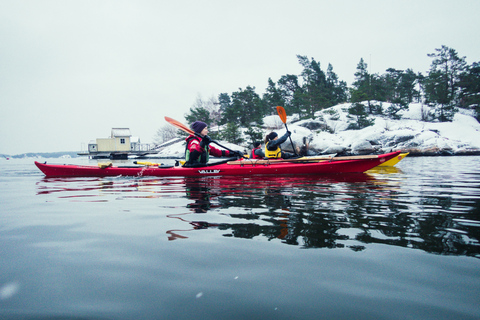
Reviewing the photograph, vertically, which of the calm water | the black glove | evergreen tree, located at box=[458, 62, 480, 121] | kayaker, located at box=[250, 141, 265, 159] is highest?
evergreen tree, located at box=[458, 62, 480, 121]

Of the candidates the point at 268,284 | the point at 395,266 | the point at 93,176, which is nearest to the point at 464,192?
the point at 395,266

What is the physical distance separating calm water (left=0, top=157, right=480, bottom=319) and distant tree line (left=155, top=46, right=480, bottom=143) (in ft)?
84.0

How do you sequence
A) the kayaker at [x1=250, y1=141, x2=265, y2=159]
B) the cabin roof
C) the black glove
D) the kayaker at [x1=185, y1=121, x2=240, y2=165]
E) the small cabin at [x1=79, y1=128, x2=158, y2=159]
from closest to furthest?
the black glove → the kayaker at [x1=185, y1=121, x2=240, y2=165] → the kayaker at [x1=250, y1=141, x2=265, y2=159] → the small cabin at [x1=79, y1=128, x2=158, y2=159] → the cabin roof

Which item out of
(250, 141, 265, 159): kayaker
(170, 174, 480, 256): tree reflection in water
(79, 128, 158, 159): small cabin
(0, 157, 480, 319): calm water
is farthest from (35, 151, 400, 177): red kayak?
(79, 128, 158, 159): small cabin

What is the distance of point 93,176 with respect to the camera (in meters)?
8.63

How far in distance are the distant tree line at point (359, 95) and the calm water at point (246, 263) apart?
2560cm

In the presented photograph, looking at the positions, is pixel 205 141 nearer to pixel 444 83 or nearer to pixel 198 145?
pixel 198 145

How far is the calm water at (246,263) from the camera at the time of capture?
1.28 metres

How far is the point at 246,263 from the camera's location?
177cm

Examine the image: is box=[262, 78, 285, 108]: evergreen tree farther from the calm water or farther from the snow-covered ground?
the calm water

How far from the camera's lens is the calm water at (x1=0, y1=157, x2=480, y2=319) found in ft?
4.21

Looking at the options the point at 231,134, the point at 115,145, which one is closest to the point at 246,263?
the point at 231,134

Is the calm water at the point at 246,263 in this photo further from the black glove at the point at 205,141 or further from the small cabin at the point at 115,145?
the small cabin at the point at 115,145

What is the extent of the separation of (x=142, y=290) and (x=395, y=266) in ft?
5.01
